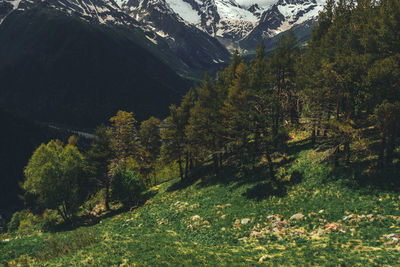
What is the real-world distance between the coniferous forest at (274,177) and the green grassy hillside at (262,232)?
0.11 meters

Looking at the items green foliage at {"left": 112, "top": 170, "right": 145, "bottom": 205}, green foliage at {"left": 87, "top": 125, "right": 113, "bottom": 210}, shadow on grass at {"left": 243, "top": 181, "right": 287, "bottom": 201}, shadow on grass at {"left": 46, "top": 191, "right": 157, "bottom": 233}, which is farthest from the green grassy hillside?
green foliage at {"left": 87, "top": 125, "right": 113, "bottom": 210}

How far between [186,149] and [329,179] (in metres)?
20.0

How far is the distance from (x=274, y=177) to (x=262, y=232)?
9.11 meters

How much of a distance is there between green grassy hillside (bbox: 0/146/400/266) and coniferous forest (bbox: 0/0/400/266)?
4.4 inches

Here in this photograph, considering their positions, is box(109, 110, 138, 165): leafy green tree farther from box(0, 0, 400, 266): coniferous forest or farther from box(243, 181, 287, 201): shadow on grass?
box(243, 181, 287, 201): shadow on grass

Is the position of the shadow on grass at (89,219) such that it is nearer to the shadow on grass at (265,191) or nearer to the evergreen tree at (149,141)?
the evergreen tree at (149,141)

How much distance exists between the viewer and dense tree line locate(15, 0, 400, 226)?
1986 centimetres

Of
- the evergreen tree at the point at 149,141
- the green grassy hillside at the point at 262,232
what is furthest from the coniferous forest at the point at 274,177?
the evergreen tree at the point at 149,141

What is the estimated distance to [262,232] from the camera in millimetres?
19156

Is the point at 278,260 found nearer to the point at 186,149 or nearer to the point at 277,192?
the point at 277,192

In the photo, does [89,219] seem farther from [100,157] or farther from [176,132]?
[176,132]

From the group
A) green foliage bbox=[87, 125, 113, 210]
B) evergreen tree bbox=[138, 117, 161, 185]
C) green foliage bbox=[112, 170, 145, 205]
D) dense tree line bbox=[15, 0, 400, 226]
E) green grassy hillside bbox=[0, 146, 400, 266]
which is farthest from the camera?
evergreen tree bbox=[138, 117, 161, 185]

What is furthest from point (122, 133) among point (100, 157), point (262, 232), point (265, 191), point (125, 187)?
point (262, 232)

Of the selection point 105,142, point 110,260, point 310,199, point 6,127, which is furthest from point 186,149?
point 6,127
